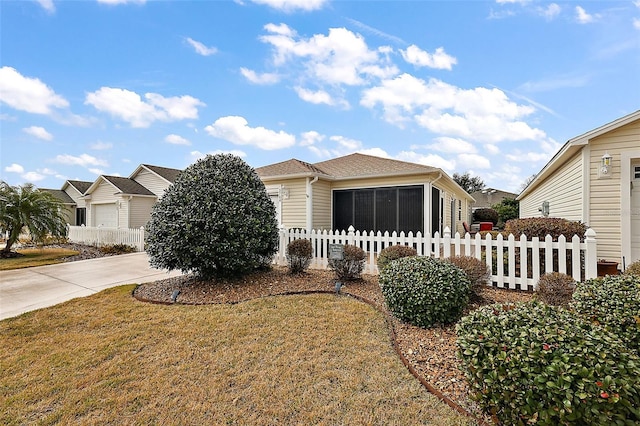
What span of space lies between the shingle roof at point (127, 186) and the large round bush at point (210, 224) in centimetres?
1409

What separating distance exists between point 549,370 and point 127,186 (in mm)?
21242

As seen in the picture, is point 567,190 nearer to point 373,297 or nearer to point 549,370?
point 373,297

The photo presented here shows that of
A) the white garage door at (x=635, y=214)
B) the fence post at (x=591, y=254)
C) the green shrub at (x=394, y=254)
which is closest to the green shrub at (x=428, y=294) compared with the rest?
the green shrub at (x=394, y=254)

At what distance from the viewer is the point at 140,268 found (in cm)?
848

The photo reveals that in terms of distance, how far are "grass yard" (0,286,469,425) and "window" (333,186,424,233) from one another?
647 cm

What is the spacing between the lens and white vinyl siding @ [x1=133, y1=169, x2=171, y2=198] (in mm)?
18062

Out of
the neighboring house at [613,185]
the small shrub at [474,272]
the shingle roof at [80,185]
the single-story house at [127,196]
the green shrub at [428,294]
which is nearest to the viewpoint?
the green shrub at [428,294]

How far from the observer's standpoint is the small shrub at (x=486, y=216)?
2544cm

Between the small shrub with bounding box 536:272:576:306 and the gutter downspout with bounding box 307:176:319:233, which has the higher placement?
the gutter downspout with bounding box 307:176:319:233

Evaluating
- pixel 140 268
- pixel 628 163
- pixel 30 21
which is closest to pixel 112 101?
pixel 30 21

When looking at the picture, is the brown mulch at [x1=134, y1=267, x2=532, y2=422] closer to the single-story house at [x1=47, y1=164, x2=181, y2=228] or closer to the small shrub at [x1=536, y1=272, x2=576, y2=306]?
the small shrub at [x1=536, y1=272, x2=576, y2=306]

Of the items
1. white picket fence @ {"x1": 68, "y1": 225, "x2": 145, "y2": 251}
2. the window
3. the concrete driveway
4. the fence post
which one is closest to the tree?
the window

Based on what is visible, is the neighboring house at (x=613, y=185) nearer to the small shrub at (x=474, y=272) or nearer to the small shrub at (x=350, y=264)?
the small shrub at (x=474, y=272)

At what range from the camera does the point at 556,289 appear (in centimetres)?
395
